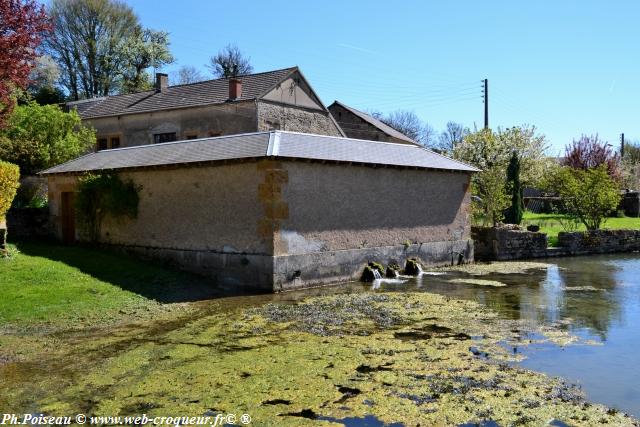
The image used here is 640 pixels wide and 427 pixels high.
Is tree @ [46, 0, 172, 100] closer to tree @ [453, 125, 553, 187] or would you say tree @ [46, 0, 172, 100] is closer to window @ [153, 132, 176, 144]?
window @ [153, 132, 176, 144]

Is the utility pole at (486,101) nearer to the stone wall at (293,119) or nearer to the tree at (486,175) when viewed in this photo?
the tree at (486,175)

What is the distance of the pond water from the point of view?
7604 millimetres

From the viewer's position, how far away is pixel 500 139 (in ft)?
132

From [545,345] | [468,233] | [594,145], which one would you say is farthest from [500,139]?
[545,345]

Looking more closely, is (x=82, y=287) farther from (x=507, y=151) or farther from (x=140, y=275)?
(x=507, y=151)

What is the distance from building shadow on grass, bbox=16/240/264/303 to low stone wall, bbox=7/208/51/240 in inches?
113

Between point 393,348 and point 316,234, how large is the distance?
7236 mm

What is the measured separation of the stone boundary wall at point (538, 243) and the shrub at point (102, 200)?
13.5 metres

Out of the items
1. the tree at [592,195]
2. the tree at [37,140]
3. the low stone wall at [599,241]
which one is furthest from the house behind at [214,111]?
the low stone wall at [599,241]

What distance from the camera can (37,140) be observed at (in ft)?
78.2

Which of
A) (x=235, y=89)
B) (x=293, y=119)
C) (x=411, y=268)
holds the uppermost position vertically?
(x=235, y=89)

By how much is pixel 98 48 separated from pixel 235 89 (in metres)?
25.4

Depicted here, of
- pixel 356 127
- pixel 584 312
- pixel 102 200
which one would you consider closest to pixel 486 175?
pixel 356 127

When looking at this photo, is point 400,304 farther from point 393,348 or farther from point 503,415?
point 503,415
